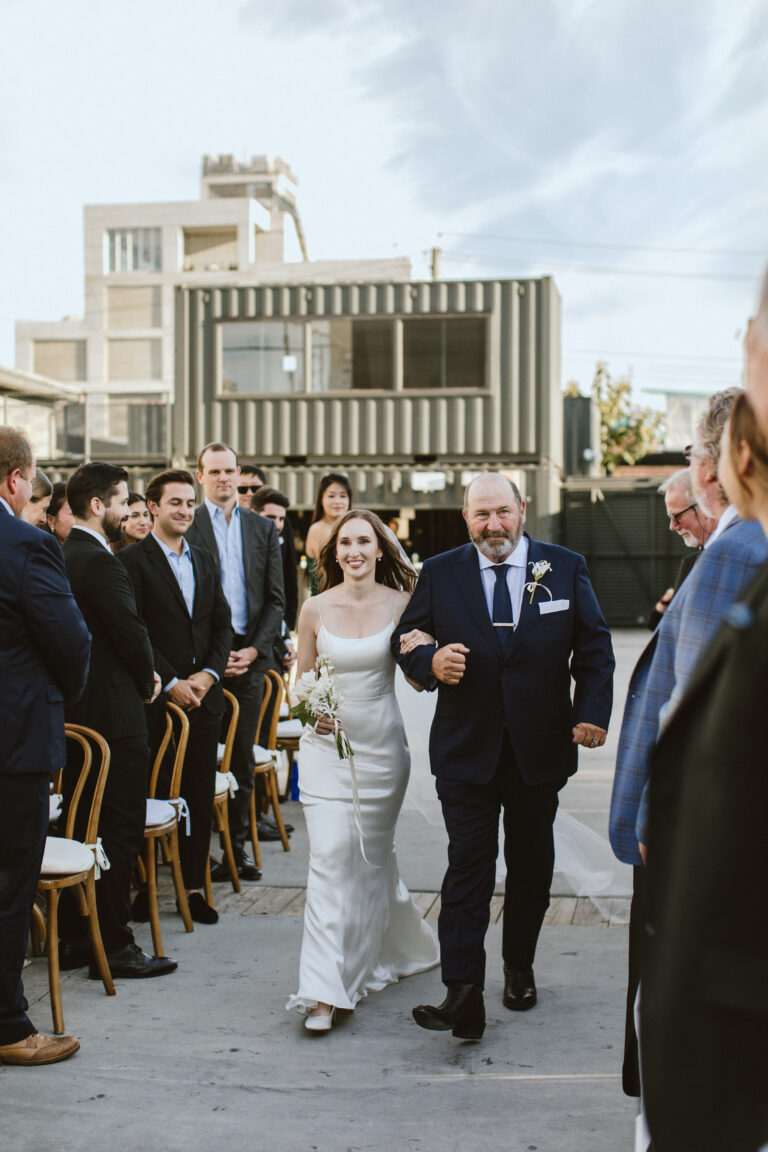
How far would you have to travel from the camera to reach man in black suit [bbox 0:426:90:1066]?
371 cm

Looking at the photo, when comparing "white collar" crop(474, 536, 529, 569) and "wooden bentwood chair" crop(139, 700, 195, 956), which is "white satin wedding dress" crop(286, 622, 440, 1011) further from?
"wooden bentwood chair" crop(139, 700, 195, 956)

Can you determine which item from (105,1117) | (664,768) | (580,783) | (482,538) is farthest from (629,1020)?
→ (580,783)

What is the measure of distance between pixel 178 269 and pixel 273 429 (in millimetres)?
42086

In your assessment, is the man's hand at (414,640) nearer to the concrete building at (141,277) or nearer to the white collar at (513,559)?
the white collar at (513,559)

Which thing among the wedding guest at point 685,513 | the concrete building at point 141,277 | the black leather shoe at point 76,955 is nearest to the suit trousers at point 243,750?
the black leather shoe at point 76,955

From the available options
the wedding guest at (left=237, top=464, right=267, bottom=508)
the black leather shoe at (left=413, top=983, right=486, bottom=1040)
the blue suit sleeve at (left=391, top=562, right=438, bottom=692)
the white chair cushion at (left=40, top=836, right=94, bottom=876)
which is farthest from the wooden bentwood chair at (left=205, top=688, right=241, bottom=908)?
the wedding guest at (left=237, top=464, right=267, bottom=508)

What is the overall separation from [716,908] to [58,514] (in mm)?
5529

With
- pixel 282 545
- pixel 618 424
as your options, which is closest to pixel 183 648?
pixel 282 545

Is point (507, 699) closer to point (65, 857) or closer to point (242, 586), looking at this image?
point (65, 857)

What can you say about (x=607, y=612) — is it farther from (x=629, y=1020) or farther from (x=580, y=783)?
(x=629, y=1020)

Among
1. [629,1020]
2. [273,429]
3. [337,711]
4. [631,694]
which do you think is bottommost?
[629,1020]

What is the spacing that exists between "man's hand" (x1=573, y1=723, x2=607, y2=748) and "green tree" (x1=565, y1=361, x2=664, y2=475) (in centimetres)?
3346

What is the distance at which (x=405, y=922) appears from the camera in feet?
15.8

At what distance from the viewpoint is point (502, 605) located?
4406mm
